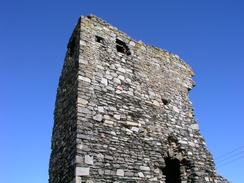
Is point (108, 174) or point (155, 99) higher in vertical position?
point (155, 99)

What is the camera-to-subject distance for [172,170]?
779cm

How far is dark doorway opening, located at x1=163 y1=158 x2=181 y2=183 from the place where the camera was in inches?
298

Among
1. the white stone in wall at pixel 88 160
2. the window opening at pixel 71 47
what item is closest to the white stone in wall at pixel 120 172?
the white stone in wall at pixel 88 160

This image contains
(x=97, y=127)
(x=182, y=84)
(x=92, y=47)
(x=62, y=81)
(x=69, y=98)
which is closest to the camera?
(x=97, y=127)

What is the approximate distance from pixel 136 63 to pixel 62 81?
2351 mm

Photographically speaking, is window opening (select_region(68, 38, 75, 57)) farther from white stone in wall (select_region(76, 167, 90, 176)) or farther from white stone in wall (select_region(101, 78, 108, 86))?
white stone in wall (select_region(76, 167, 90, 176))

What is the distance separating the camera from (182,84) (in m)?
9.82

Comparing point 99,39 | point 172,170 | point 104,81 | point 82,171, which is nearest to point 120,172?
point 82,171

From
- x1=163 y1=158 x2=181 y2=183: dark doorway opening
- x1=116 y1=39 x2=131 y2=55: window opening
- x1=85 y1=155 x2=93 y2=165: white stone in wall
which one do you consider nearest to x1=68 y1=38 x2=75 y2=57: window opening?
x1=116 y1=39 x2=131 y2=55: window opening

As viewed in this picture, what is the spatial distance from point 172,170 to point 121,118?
2002mm

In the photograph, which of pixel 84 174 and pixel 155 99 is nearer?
pixel 84 174

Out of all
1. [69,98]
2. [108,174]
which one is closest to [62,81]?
[69,98]

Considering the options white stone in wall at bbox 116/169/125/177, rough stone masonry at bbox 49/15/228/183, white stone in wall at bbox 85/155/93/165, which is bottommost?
white stone in wall at bbox 116/169/125/177

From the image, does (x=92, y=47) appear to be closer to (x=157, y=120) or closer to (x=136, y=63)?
(x=136, y=63)
